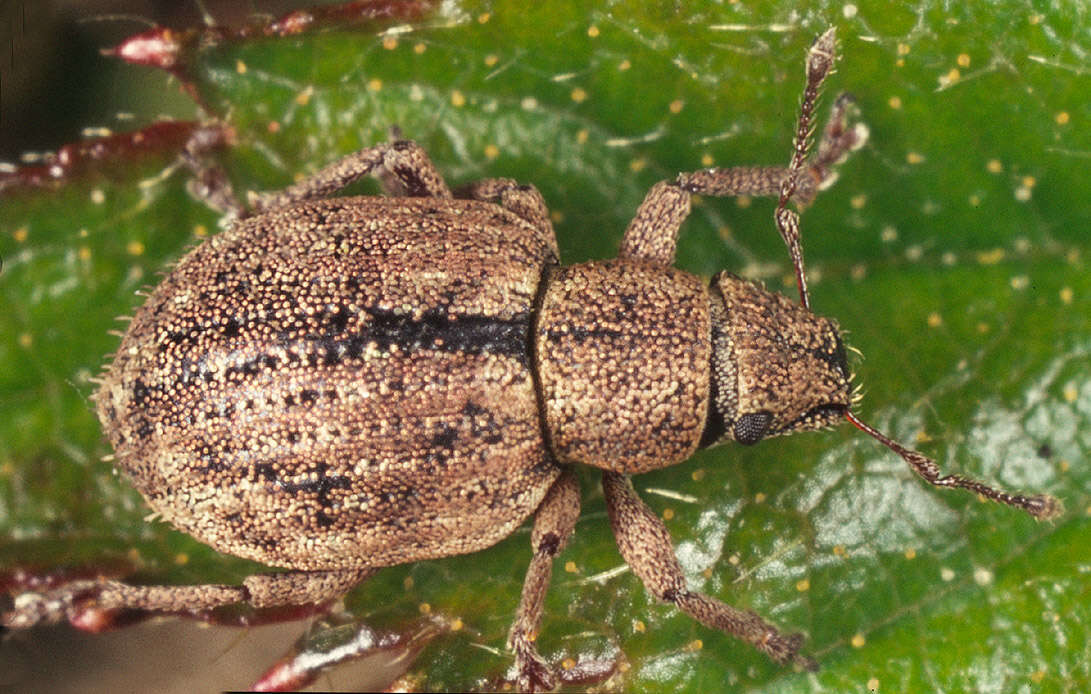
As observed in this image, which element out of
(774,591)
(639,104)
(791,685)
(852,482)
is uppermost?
(639,104)

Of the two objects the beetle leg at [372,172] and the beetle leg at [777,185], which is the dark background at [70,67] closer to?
the beetle leg at [372,172]

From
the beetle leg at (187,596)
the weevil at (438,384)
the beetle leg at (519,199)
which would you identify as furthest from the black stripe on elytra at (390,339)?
the beetle leg at (187,596)

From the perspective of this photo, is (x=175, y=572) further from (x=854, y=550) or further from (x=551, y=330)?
(x=854, y=550)

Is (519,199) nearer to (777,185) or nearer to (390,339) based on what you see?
(390,339)

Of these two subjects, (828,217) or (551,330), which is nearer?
(551,330)

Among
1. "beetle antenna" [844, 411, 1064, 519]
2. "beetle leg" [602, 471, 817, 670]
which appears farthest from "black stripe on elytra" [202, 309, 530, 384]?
"beetle antenna" [844, 411, 1064, 519]

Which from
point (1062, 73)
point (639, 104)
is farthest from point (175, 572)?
point (1062, 73)
